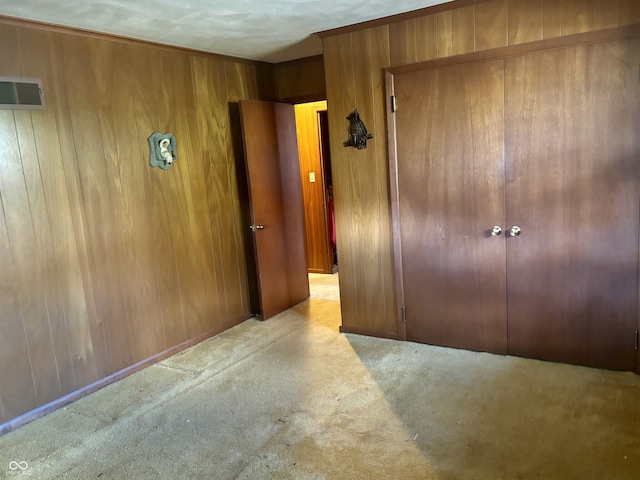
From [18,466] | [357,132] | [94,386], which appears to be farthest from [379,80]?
[18,466]

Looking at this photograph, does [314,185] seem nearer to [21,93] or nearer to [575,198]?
[575,198]

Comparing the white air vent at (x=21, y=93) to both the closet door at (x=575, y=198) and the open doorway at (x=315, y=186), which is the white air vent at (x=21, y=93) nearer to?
the closet door at (x=575, y=198)

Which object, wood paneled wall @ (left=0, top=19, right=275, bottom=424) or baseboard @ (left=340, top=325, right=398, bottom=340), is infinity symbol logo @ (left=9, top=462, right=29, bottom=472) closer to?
wood paneled wall @ (left=0, top=19, right=275, bottom=424)

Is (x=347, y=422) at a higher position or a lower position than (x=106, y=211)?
lower

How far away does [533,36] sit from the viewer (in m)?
2.75

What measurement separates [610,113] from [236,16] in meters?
2.27

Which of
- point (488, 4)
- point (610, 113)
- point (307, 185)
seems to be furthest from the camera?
point (307, 185)

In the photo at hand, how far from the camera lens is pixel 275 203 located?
4.33 meters

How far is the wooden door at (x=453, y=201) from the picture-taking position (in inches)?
118

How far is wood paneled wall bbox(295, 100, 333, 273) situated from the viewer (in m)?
5.47

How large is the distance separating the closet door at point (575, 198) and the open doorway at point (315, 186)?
8.87 feet

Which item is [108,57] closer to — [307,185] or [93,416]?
[93,416]

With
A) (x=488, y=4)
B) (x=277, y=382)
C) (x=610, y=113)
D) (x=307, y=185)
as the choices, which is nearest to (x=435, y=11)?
(x=488, y=4)

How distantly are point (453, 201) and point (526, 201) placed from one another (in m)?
0.46
